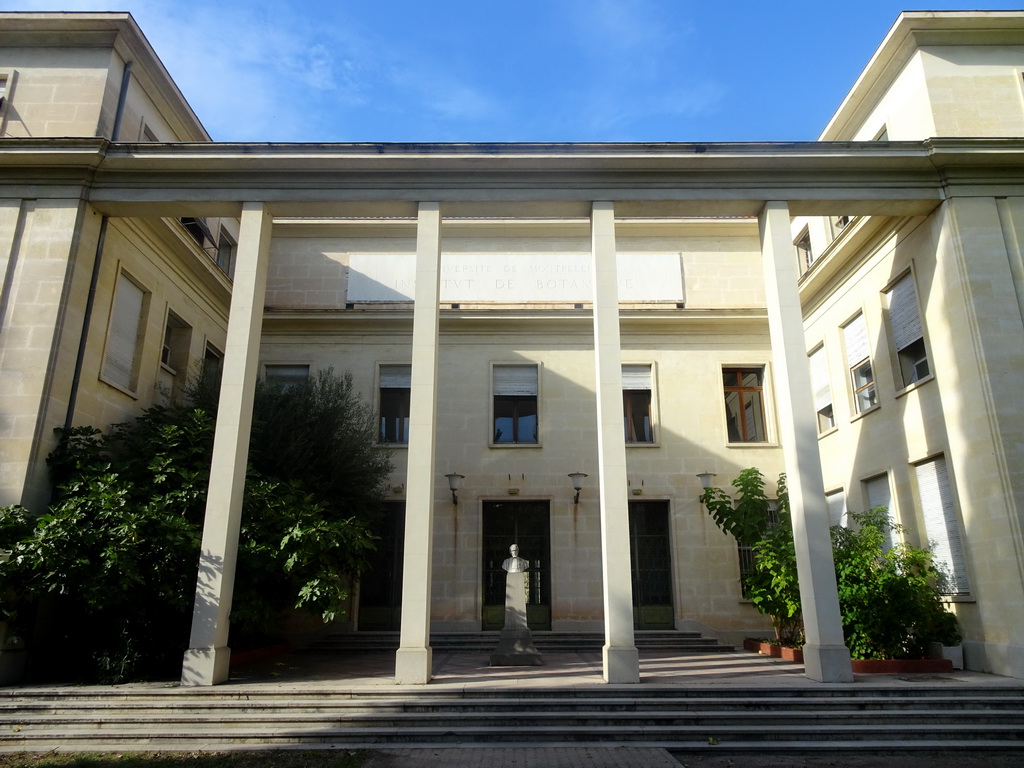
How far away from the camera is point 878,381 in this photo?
47.6 feet

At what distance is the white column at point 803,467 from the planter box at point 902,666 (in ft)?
3.95

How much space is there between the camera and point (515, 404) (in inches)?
730

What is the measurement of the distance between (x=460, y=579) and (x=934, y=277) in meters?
11.7

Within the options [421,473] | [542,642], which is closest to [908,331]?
[421,473]

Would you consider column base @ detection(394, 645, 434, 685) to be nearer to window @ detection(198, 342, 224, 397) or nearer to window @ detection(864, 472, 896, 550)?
window @ detection(198, 342, 224, 397)

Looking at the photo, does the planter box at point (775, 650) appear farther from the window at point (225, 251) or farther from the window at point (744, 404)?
the window at point (225, 251)

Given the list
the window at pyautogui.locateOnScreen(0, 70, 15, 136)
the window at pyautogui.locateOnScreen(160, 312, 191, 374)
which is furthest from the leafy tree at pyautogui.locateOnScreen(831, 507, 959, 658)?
the window at pyautogui.locateOnScreen(0, 70, 15, 136)

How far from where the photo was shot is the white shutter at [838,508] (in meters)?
16.0

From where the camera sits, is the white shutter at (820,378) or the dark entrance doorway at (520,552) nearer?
the white shutter at (820,378)

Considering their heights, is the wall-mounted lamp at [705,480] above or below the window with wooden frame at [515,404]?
below

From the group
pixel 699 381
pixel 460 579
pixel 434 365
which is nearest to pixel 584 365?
pixel 699 381

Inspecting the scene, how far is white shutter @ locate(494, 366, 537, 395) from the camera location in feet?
60.7

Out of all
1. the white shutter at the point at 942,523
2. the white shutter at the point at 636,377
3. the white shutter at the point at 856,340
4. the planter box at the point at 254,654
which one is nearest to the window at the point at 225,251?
the planter box at the point at 254,654

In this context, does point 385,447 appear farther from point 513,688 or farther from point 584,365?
A: point 513,688
